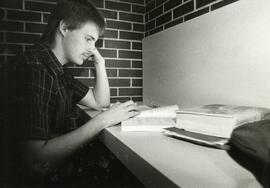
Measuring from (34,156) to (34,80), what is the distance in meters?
0.28

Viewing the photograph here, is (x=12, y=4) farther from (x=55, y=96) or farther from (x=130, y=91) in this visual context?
(x=130, y=91)

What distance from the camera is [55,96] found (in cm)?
93

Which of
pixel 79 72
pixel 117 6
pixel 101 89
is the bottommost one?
pixel 101 89

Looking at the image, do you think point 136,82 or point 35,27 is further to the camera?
point 136,82

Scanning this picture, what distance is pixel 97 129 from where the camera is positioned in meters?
0.72

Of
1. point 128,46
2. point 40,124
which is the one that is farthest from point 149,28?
point 40,124

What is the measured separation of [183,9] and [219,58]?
45cm

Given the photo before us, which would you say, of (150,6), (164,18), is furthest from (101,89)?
(150,6)

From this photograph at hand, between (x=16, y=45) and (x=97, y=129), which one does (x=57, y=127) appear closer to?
(x=97, y=129)

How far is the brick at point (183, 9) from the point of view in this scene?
1.12m

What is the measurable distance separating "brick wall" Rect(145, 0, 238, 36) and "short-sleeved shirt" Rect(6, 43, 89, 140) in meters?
0.73

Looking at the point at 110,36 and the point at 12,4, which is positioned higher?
the point at 12,4

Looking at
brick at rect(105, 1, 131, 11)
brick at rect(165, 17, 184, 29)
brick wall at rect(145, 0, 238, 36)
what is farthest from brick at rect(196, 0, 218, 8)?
brick at rect(105, 1, 131, 11)

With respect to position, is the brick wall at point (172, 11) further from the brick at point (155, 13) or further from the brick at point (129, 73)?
the brick at point (129, 73)
